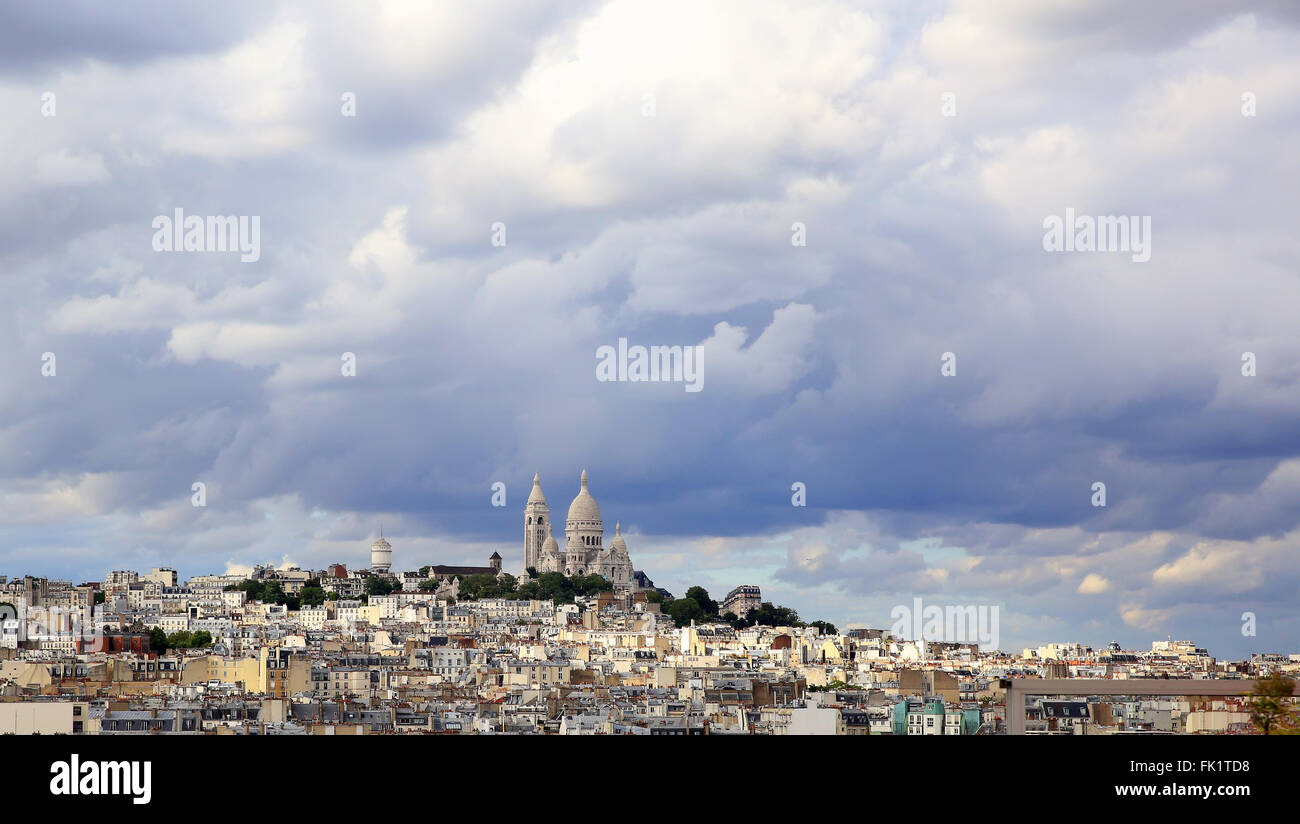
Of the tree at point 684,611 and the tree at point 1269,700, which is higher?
the tree at point 684,611

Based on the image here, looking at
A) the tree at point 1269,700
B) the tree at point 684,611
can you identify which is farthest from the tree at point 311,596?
the tree at point 1269,700

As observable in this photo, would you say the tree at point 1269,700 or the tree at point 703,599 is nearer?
the tree at point 1269,700

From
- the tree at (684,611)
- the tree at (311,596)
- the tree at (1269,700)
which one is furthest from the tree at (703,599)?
the tree at (1269,700)

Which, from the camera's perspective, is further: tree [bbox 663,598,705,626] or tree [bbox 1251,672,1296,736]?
tree [bbox 663,598,705,626]

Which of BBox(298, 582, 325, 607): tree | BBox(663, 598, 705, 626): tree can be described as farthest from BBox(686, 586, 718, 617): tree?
BBox(298, 582, 325, 607): tree

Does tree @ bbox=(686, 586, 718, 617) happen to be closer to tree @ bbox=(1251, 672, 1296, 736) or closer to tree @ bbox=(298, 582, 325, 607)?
tree @ bbox=(298, 582, 325, 607)

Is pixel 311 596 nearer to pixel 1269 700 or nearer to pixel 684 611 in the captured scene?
pixel 684 611

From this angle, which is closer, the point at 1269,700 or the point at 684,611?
the point at 1269,700

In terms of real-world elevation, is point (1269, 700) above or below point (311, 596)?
below

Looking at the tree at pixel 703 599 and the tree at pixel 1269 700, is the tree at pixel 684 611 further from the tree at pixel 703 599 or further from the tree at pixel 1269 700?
the tree at pixel 1269 700

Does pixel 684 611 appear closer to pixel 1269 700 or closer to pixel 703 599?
pixel 703 599

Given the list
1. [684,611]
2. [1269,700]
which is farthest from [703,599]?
[1269,700]
